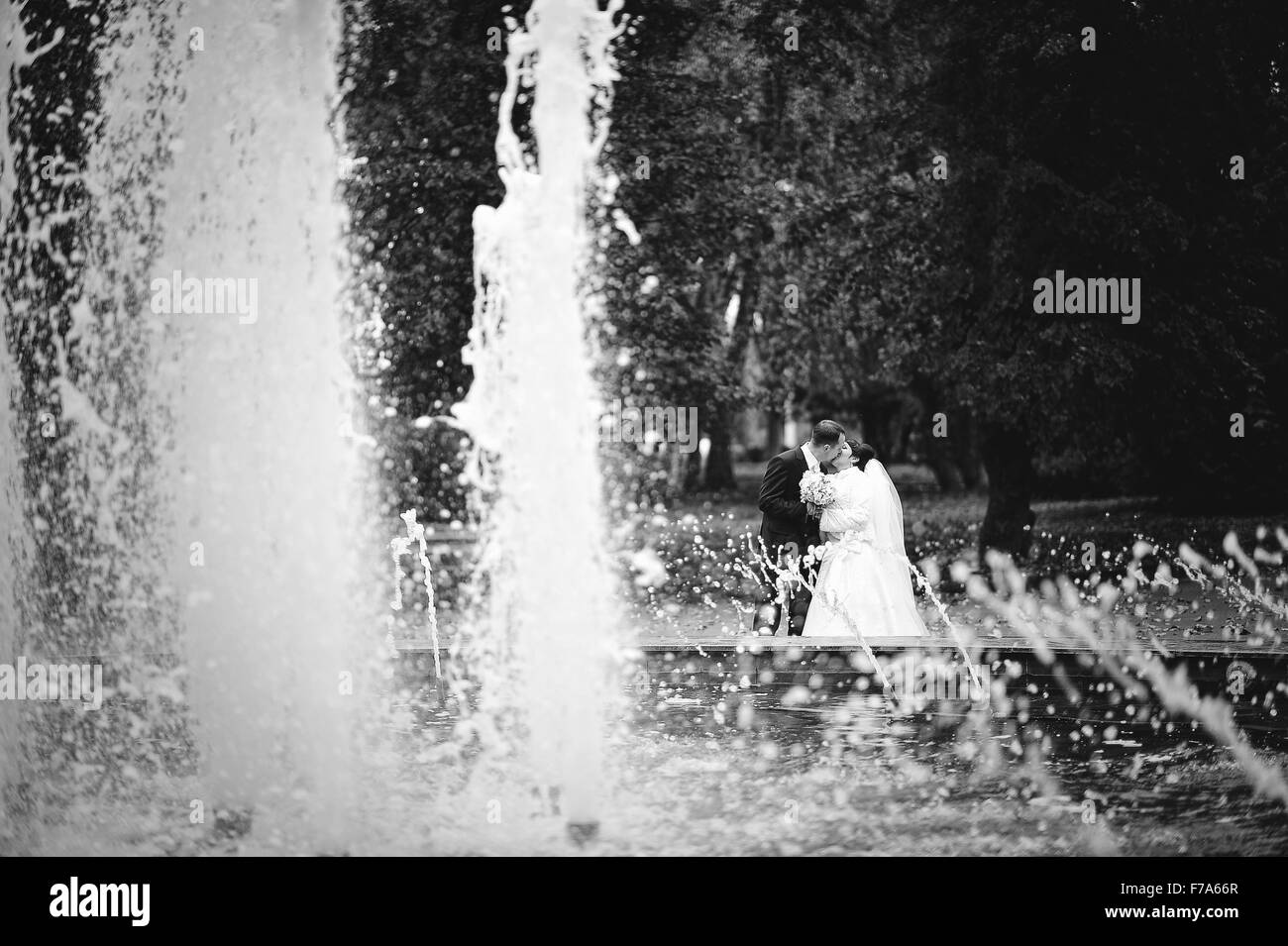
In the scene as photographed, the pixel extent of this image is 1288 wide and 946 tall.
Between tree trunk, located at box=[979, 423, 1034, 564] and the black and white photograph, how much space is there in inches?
2.7

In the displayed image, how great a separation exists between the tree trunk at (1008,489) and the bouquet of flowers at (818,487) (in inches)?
303

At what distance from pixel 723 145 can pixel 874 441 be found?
20658mm

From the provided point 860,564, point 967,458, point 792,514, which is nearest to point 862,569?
point 860,564

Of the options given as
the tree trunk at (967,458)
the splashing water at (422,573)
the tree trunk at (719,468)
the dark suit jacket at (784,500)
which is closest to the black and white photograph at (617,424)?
the dark suit jacket at (784,500)

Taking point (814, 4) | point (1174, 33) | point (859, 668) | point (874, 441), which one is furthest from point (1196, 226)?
point (874, 441)

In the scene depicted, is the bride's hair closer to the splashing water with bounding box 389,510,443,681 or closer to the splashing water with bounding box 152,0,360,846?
the splashing water with bounding box 389,510,443,681

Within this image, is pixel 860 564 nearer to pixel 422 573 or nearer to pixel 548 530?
pixel 548 530

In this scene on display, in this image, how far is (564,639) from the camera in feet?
31.8

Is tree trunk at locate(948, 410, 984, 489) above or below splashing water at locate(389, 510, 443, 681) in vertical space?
above

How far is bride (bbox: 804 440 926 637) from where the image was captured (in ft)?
40.4

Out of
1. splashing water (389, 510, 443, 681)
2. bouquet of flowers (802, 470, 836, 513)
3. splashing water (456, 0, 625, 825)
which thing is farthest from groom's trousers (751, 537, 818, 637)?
splashing water (389, 510, 443, 681)
